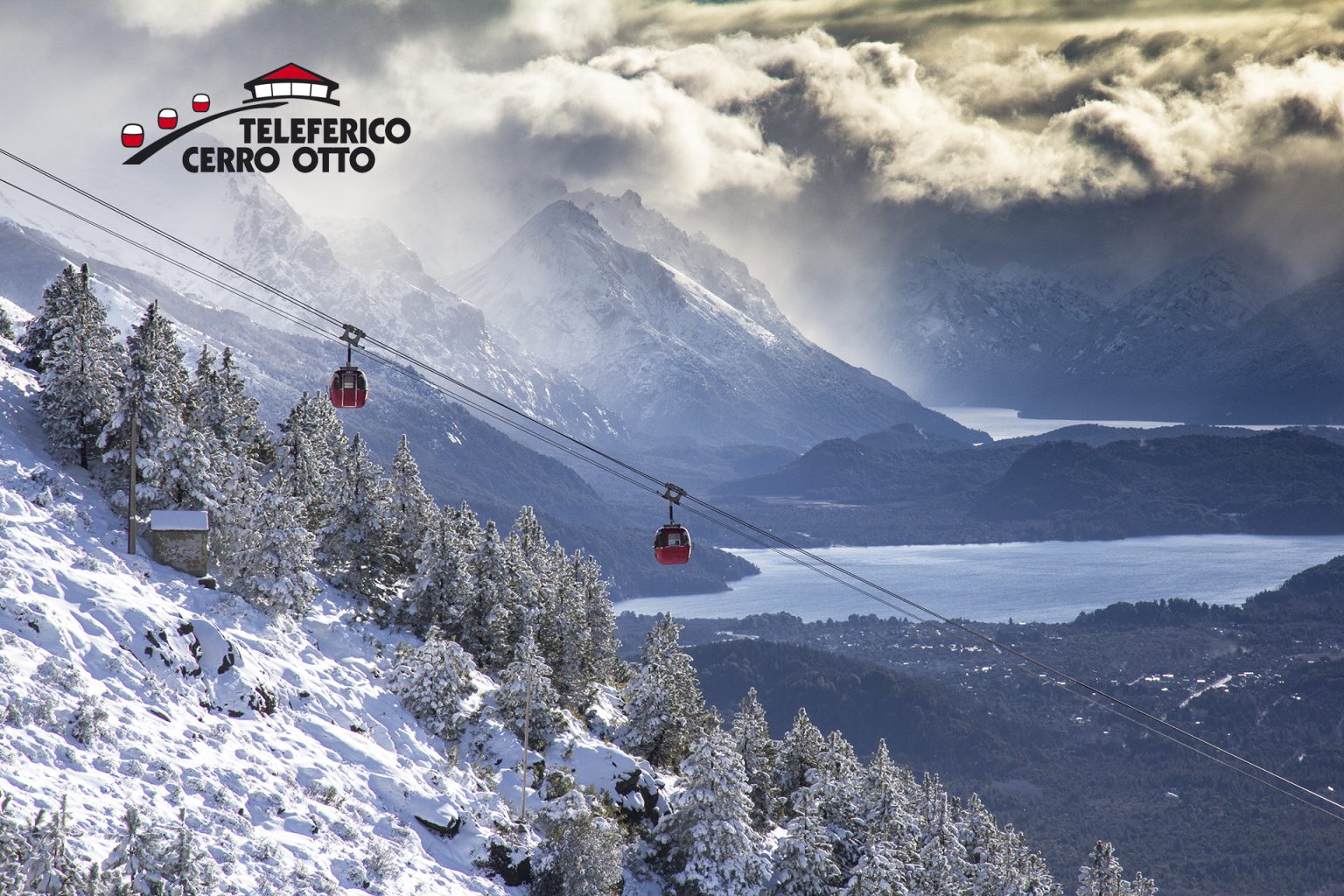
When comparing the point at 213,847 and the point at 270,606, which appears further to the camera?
the point at 270,606

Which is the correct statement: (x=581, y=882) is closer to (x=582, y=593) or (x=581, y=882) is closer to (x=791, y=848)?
(x=791, y=848)

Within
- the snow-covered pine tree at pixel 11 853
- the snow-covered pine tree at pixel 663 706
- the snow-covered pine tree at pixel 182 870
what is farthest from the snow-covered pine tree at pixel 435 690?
the snow-covered pine tree at pixel 11 853

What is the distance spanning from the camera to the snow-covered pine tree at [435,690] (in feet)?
202

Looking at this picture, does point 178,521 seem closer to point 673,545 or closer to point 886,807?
point 673,545

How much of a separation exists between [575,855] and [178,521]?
26973 mm

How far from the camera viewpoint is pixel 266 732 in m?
48.6

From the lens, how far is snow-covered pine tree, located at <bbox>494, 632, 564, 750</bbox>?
65.5 m

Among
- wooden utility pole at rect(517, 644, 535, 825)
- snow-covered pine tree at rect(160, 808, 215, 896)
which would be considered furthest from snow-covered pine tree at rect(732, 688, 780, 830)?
snow-covered pine tree at rect(160, 808, 215, 896)

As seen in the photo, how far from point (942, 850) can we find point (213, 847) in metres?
48.8

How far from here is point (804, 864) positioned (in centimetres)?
6250

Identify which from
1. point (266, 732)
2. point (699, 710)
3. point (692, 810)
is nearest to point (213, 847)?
point (266, 732)

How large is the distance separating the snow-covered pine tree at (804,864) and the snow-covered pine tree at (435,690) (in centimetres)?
2092

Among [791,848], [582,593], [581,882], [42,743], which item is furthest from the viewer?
[582,593]

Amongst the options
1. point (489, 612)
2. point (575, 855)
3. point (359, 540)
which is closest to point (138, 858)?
point (575, 855)
